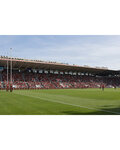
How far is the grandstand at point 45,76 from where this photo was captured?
58969mm

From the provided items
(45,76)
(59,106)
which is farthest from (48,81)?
(59,106)

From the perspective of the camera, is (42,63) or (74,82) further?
(74,82)

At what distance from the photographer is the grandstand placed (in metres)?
59.0

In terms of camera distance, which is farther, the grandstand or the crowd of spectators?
the crowd of spectators

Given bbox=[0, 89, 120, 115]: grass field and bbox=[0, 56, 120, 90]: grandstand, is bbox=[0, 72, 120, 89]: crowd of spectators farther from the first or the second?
bbox=[0, 89, 120, 115]: grass field

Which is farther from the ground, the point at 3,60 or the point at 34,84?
the point at 3,60

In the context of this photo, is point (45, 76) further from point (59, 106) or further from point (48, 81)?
point (59, 106)

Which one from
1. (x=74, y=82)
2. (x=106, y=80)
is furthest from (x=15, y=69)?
(x=106, y=80)

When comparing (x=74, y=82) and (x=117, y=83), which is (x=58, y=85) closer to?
(x=74, y=82)

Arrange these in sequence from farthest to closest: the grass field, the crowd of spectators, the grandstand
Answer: the crowd of spectators → the grandstand → the grass field

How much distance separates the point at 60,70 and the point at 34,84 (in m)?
19.0

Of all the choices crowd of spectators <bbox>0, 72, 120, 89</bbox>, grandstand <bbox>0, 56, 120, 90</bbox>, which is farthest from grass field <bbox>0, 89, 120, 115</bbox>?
crowd of spectators <bbox>0, 72, 120, 89</bbox>

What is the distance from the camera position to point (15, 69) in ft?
220

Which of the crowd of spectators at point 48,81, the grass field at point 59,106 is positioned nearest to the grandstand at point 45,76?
the crowd of spectators at point 48,81
